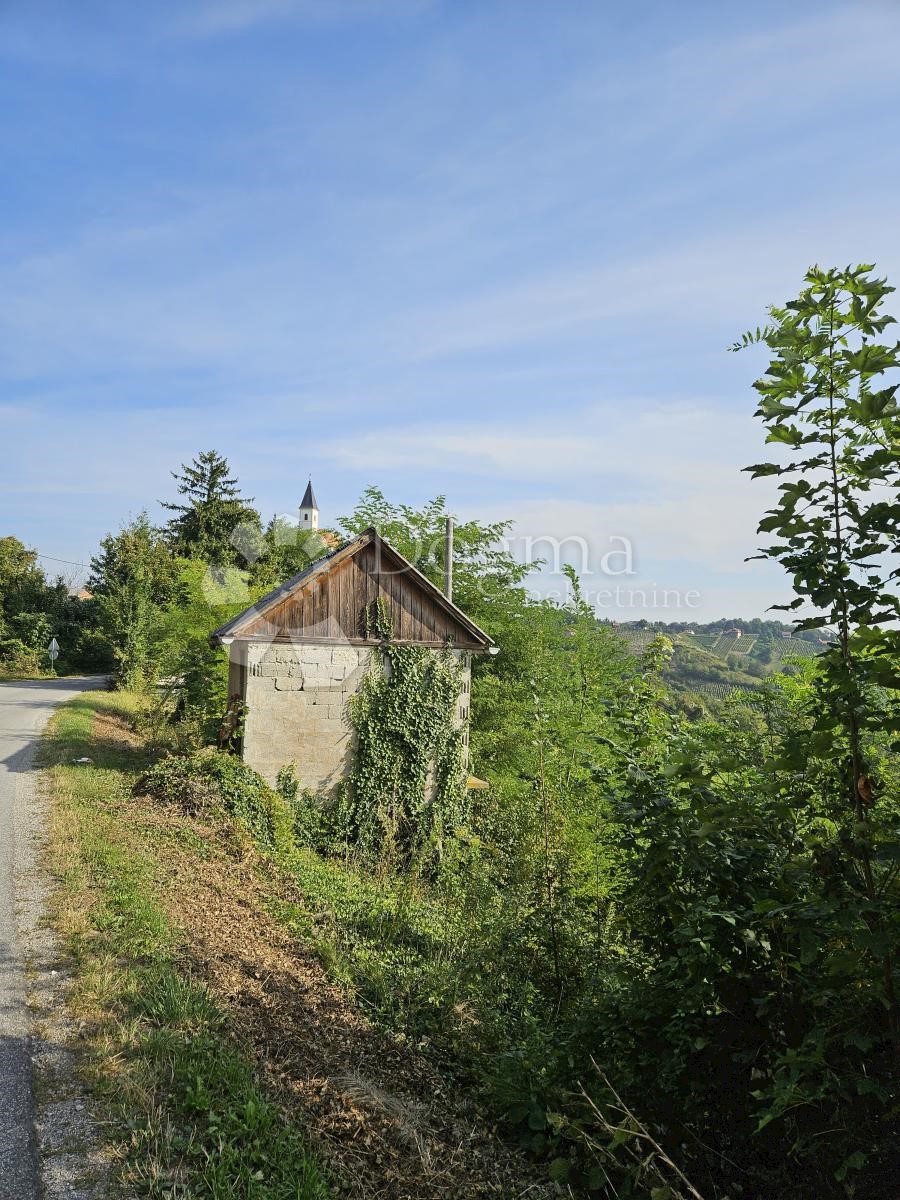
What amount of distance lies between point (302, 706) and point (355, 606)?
1957mm

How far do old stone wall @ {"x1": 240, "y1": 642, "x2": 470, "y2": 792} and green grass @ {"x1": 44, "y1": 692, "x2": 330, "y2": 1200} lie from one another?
4.00 metres

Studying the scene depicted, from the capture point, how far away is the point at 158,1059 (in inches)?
172

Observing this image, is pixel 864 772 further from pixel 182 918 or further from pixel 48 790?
pixel 48 790

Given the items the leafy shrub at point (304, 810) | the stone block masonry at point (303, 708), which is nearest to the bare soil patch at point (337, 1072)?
the leafy shrub at point (304, 810)

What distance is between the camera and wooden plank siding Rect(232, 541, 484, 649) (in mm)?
12336

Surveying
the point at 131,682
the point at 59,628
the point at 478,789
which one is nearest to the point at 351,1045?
the point at 478,789

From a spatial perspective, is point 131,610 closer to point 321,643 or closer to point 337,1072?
point 321,643

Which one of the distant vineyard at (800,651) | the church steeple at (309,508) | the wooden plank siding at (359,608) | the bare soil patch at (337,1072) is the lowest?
the bare soil patch at (337,1072)

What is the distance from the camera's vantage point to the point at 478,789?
46.3 feet

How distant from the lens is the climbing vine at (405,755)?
12.7 meters

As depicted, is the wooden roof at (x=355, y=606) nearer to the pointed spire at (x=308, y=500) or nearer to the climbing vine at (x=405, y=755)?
the climbing vine at (x=405, y=755)

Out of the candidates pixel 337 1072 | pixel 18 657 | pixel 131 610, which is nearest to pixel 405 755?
pixel 337 1072

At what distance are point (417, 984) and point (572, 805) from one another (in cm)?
259

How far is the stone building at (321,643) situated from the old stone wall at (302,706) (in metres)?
0.02
